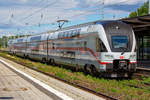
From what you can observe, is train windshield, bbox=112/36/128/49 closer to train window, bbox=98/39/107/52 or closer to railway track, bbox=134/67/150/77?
train window, bbox=98/39/107/52

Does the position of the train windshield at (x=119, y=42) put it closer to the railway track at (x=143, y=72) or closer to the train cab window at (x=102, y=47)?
the train cab window at (x=102, y=47)

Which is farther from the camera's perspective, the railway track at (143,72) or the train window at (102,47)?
the railway track at (143,72)

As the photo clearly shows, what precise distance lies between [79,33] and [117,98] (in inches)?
307

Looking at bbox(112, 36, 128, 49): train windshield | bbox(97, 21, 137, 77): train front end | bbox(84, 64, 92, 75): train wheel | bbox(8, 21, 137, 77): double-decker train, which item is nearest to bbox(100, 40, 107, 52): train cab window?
bbox(8, 21, 137, 77): double-decker train

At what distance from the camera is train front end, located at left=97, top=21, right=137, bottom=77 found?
40.7 ft

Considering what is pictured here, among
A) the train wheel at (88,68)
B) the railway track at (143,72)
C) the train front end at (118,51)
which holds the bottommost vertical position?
the railway track at (143,72)

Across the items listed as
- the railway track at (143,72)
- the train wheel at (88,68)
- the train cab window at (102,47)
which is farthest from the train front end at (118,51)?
the railway track at (143,72)

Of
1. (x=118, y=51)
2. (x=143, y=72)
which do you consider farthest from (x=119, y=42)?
(x=143, y=72)

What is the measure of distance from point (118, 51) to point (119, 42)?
1.76ft

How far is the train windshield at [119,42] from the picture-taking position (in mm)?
12660

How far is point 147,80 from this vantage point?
489 inches

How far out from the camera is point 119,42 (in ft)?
41.9

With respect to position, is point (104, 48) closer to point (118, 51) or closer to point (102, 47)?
point (102, 47)

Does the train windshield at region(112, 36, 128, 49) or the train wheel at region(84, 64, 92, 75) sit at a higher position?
the train windshield at region(112, 36, 128, 49)
